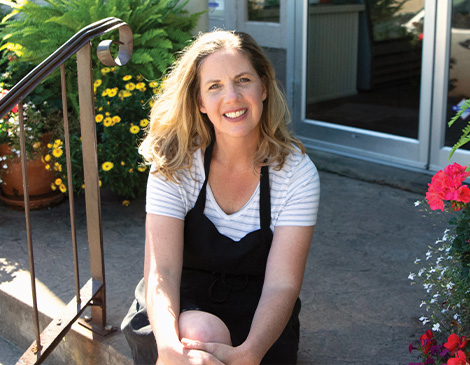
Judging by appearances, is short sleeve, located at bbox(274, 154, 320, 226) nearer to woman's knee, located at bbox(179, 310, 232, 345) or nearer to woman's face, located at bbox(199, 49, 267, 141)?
woman's face, located at bbox(199, 49, 267, 141)

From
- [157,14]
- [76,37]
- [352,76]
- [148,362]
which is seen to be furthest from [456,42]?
[148,362]

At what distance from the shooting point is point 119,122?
158 inches

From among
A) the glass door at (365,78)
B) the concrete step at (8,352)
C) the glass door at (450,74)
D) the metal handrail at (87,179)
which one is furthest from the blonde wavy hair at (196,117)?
the glass door at (365,78)

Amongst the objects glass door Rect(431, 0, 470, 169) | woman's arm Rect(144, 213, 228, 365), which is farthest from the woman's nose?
glass door Rect(431, 0, 470, 169)

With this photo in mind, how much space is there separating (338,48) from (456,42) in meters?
1.09

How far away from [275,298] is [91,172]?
92cm

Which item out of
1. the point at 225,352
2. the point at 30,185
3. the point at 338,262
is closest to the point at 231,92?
the point at 225,352

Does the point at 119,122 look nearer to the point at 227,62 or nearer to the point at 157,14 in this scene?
the point at 157,14

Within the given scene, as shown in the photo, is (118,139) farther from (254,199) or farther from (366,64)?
(366,64)

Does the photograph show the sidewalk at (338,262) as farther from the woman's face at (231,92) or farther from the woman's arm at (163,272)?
the woman's face at (231,92)

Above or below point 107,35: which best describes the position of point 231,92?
below

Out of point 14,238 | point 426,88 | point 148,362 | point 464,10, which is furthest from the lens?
point 426,88

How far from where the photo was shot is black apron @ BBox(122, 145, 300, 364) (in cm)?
233

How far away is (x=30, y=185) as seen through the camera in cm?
423
